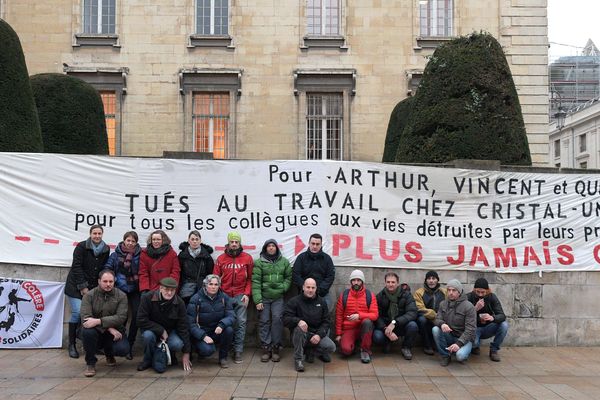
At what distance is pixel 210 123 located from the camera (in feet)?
64.8

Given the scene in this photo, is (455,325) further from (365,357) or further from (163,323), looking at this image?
(163,323)

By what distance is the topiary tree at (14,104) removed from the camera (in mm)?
9039

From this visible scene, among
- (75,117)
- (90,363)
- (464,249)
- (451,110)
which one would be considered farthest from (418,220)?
(75,117)

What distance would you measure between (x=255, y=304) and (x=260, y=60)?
1316 centimetres

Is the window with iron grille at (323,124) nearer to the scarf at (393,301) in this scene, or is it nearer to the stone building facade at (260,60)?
the stone building facade at (260,60)

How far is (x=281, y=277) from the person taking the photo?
7906 mm

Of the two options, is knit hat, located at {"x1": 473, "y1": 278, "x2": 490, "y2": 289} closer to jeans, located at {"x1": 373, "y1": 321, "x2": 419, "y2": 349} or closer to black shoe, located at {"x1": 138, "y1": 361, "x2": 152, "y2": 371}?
jeans, located at {"x1": 373, "y1": 321, "x2": 419, "y2": 349}

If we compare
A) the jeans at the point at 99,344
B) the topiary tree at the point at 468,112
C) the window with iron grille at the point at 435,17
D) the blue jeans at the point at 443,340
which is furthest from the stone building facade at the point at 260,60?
the jeans at the point at 99,344

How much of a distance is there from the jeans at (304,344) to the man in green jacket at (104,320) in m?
2.23

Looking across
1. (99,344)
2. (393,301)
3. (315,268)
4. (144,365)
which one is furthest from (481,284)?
(99,344)

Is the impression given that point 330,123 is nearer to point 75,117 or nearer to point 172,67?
point 172,67

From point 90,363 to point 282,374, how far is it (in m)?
2.44

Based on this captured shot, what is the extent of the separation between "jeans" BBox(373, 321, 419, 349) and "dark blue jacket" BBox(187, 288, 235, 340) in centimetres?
205

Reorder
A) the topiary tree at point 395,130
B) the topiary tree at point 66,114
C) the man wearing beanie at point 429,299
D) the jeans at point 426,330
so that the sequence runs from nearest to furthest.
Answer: the jeans at point 426,330 → the man wearing beanie at point 429,299 → the topiary tree at point 66,114 → the topiary tree at point 395,130
